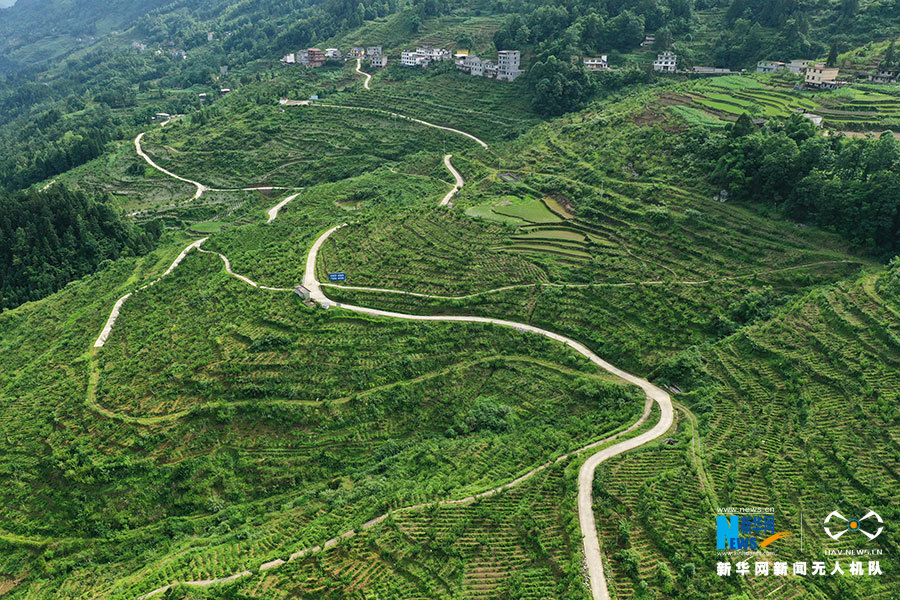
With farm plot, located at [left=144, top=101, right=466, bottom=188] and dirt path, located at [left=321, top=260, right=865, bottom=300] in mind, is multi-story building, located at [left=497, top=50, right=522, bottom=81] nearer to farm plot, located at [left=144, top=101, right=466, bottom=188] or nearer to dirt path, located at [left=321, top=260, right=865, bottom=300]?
farm plot, located at [left=144, top=101, right=466, bottom=188]

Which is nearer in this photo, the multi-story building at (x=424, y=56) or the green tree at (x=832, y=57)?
the green tree at (x=832, y=57)

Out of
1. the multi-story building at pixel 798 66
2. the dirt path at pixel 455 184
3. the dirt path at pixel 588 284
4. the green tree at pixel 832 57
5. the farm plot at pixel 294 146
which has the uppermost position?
the green tree at pixel 832 57

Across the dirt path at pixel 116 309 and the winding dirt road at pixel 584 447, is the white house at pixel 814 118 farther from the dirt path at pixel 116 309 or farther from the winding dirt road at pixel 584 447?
the dirt path at pixel 116 309

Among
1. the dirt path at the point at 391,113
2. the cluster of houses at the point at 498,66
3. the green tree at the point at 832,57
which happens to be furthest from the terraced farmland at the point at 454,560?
the cluster of houses at the point at 498,66

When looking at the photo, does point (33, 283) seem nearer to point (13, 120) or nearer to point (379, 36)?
point (379, 36)

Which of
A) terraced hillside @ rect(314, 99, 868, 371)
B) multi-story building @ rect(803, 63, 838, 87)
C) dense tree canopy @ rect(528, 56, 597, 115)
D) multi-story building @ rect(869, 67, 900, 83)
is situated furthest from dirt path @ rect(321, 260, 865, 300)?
dense tree canopy @ rect(528, 56, 597, 115)

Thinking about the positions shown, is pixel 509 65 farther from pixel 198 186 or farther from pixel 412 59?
pixel 198 186

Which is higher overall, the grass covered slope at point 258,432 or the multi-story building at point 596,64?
the multi-story building at point 596,64

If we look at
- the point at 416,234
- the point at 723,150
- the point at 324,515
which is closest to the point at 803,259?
the point at 723,150
